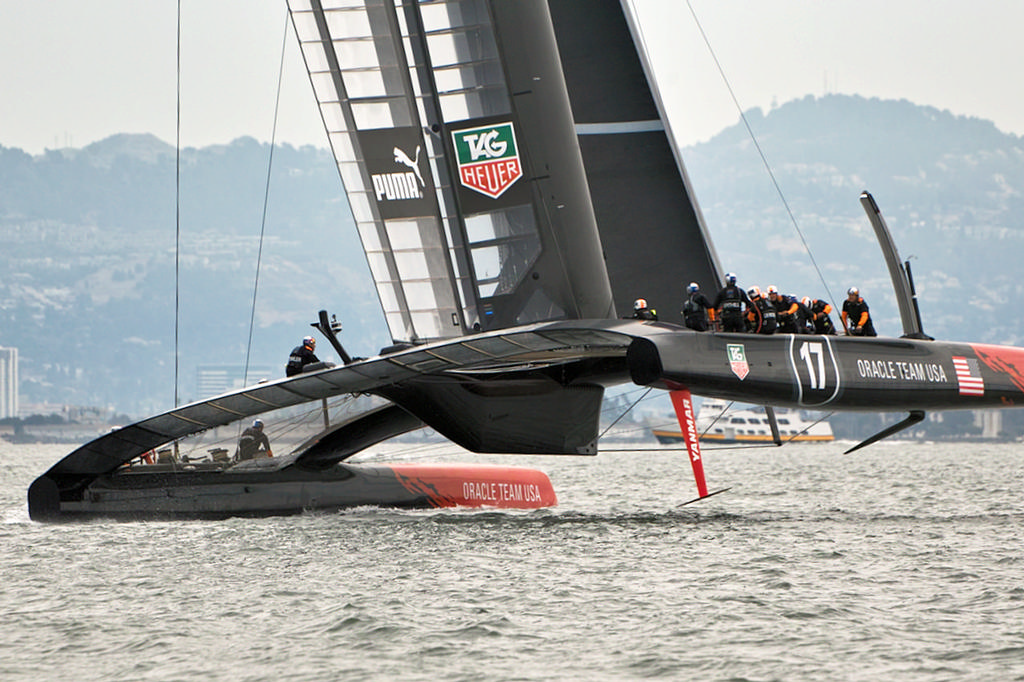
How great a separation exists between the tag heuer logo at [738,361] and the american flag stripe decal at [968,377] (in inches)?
82.0

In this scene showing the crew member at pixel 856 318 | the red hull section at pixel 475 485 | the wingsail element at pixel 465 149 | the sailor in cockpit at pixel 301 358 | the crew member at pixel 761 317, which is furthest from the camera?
the red hull section at pixel 475 485

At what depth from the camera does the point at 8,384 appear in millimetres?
125938

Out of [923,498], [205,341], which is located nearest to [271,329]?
[205,341]

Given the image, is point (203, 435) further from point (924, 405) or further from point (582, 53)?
point (924, 405)

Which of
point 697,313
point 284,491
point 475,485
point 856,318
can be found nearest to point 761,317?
point 697,313

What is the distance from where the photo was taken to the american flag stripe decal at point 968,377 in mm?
11023

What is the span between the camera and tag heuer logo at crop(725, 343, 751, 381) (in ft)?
33.2

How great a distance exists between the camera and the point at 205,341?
16675 centimetres

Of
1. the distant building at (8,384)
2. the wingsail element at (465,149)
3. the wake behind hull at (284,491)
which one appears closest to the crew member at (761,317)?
the wingsail element at (465,149)

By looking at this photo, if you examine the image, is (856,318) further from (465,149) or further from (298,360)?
(298,360)

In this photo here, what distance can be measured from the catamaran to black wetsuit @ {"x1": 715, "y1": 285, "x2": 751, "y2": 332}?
33 centimetres

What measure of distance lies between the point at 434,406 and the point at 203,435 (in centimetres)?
196

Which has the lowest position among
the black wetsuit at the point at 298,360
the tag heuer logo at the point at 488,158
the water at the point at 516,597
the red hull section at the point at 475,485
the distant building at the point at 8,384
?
the water at the point at 516,597

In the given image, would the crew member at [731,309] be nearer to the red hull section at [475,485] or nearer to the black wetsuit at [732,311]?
the black wetsuit at [732,311]
